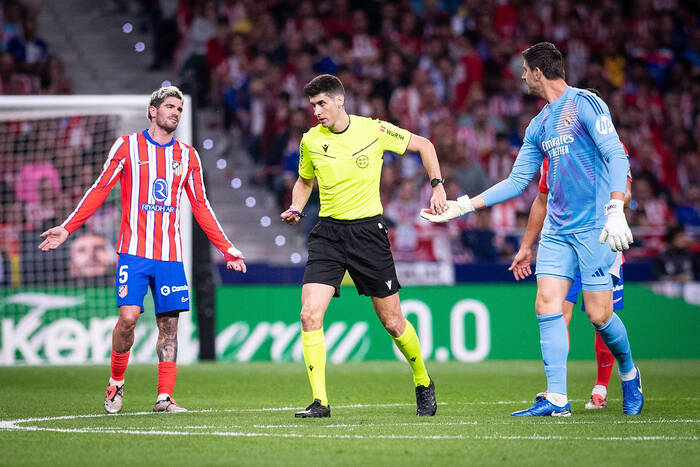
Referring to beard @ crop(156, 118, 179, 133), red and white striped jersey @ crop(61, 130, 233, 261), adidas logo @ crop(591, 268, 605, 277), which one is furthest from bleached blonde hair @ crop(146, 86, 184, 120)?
adidas logo @ crop(591, 268, 605, 277)

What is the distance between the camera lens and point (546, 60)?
7.07 m

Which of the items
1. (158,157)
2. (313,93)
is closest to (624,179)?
(313,93)

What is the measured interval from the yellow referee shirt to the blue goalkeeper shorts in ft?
4.09

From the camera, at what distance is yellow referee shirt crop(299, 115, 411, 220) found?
7.42m

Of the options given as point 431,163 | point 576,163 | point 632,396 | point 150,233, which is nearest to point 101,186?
point 150,233

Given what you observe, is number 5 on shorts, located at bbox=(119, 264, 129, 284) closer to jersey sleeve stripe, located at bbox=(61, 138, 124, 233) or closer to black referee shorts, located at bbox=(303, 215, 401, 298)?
jersey sleeve stripe, located at bbox=(61, 138, 124, 233)

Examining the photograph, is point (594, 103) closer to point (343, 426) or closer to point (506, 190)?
point (506, 190)

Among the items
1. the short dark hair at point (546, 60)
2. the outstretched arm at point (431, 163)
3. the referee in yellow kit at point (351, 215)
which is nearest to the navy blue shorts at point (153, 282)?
the referee in yellow kit at point (351, 215)

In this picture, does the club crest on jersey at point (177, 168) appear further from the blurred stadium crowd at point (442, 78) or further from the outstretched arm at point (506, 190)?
the blurred stadium crowd at point (442, 78)

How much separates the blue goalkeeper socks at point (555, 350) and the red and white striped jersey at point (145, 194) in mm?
→ 2552

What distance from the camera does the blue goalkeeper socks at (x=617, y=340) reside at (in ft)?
23.2

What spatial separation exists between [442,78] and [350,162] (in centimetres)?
1205

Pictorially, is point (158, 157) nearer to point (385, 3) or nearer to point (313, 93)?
point (313, 93)

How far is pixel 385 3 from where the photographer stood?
66.6 ft
